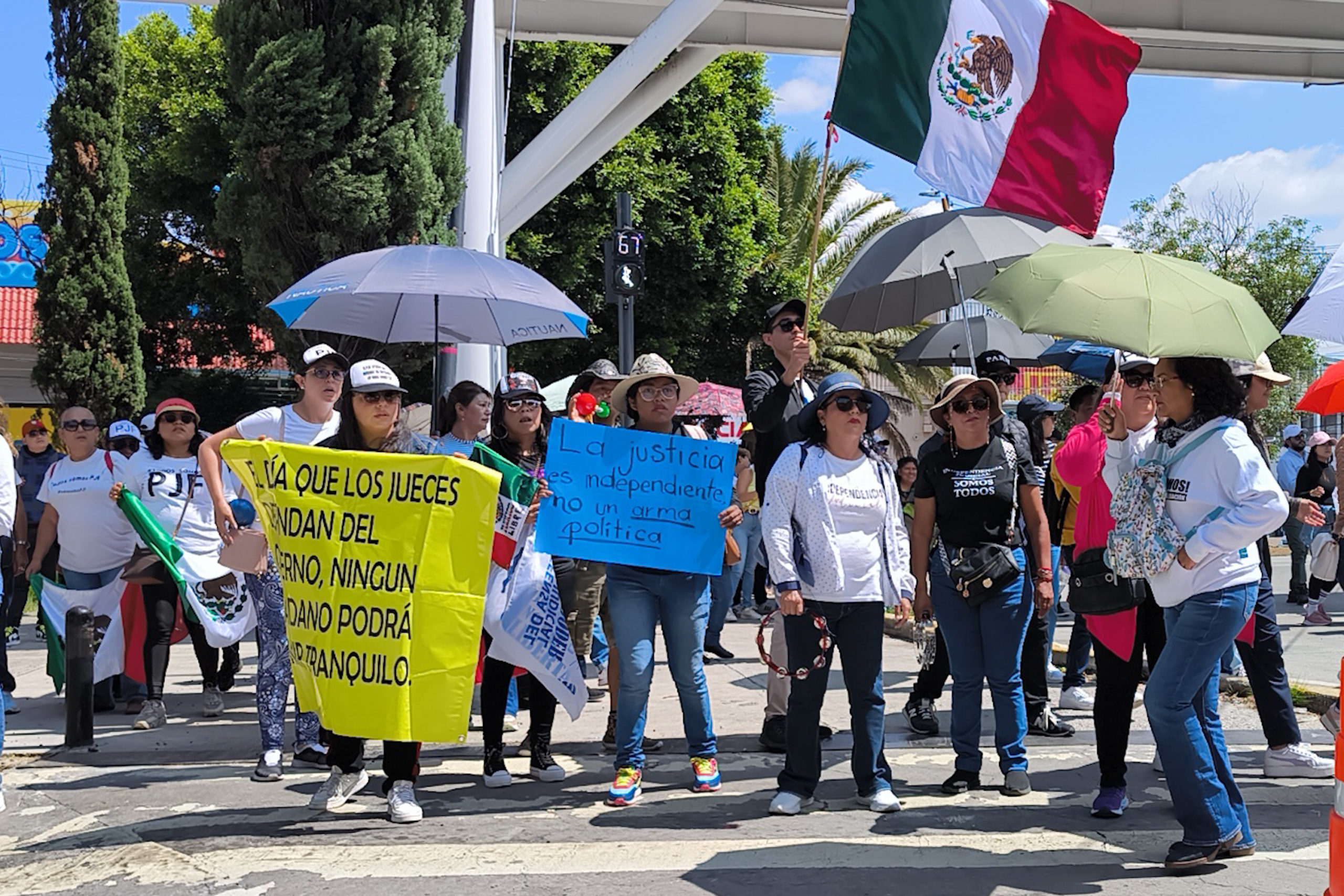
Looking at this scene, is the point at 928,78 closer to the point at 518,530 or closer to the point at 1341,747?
the point at 518,530

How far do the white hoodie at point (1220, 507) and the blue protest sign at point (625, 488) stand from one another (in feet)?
6.91

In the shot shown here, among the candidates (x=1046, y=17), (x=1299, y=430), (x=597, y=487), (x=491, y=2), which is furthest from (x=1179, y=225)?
(x=597, y=487)

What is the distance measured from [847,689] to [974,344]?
6.27m

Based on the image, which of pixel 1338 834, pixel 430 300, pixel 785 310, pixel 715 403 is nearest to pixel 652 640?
pixel 785 310

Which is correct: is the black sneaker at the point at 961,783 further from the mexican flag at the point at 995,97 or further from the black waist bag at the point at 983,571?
the mexican flag at the point at 995,97

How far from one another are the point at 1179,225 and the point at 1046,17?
96.9 feet

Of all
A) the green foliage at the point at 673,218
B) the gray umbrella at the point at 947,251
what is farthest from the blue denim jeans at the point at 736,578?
the green foliage at the point at 673,218

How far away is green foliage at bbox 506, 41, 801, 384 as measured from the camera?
24609 millimetres

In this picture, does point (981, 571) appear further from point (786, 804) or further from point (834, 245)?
point (834, 245)

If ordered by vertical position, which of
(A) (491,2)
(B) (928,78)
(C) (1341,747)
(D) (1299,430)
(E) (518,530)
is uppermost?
(A) (491,2)

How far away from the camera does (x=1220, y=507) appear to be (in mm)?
4934

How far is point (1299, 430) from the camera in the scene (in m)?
18.0

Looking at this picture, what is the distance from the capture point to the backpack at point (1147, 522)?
5.01 m

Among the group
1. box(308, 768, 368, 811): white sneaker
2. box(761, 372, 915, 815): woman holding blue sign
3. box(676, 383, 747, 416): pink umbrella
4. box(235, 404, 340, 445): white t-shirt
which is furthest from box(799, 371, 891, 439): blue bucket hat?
box(676, 383, 747, 416): pink umbrella
